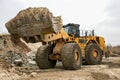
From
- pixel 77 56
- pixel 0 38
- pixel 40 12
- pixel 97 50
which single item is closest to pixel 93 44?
pixel 97 50

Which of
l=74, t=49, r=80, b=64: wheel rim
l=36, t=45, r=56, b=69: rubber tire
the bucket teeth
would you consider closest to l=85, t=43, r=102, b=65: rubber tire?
l=74, t=49, r=80, b=64: wheel rim

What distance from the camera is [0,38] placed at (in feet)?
123

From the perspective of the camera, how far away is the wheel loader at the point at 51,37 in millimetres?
15634

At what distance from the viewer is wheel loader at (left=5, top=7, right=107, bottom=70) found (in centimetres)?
1563

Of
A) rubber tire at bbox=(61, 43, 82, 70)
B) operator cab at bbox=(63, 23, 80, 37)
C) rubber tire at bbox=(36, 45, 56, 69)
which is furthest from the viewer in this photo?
operator cab at bbox=(63, 23, 80, 37)

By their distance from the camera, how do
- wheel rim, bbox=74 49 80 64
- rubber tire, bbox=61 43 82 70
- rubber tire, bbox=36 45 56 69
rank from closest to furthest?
rubber tire, bbox=61 43 82 70
wheel rim, bbox=74 49 80 64
rubber tire, bbox=36 45 56 69

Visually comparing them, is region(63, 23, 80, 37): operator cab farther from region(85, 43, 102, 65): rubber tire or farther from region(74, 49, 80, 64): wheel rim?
region(74, 49, 80, 64): wheel rim

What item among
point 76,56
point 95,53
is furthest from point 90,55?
point 76,56

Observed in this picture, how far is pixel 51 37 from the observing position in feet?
56.0

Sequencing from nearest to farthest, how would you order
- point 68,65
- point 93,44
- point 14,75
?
point 14,75
point 68,65
point 93,44

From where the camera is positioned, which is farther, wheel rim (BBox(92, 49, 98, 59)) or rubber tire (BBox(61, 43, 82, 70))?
wheel rim (BBox(92, 49, 98, 59))

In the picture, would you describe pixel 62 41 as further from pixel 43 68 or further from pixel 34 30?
pixel 34 30

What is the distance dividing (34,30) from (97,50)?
7728 mm

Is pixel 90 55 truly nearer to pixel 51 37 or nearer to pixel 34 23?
pixel 51 37
